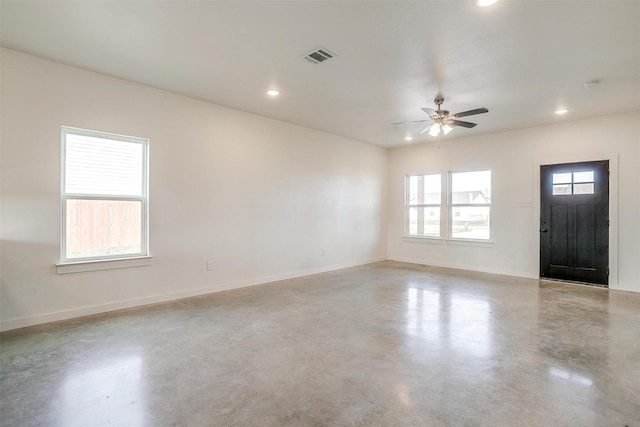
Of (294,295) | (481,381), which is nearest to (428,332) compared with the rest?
(481,381)

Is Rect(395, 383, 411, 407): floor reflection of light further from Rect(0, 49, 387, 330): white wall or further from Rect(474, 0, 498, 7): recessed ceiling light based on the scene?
Rect(0, 49, 387, 330): white wall

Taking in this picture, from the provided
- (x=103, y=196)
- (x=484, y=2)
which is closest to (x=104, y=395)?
(x=103, y=196)

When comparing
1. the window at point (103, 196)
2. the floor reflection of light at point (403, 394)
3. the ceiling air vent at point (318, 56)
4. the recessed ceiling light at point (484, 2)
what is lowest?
the floor reflection of light at point (403, 394)

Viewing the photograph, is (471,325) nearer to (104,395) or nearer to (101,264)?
(104,395)

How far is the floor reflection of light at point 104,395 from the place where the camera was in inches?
73.8

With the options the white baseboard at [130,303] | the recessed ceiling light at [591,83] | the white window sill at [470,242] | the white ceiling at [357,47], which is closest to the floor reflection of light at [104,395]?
the white baseboard at [130,303]

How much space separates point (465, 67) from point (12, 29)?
4.52 meters

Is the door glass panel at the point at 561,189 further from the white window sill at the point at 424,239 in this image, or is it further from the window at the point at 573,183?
the white window sill at the point at 424,239

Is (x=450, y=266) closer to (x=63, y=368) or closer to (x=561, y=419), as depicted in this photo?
(x=561, y=419)

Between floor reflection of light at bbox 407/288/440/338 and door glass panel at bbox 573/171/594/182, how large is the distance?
3374 millimetres

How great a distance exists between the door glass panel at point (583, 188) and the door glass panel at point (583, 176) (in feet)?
0.27

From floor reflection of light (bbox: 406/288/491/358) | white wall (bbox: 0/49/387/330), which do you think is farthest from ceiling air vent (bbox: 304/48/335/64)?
floor reflection of light (bbox: 406/288/491/358)

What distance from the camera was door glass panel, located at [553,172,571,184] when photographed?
5.64m

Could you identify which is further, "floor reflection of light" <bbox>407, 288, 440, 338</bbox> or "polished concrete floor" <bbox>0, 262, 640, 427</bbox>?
"floor reflection of light" <bbox>407, 288, 440, 338</bbox>
